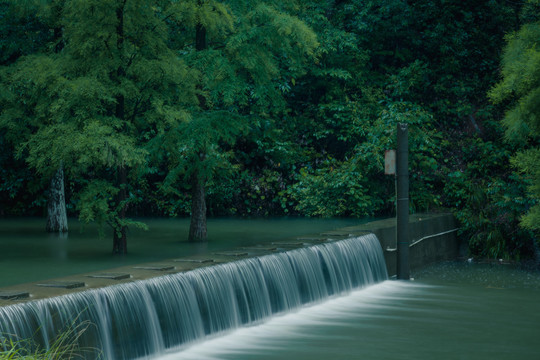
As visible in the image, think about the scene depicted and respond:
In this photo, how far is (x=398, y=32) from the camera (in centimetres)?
2873

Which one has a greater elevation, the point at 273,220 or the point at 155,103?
the point at 155,103

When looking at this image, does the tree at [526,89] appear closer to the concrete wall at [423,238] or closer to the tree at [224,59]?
the concrete wall at [423,238]

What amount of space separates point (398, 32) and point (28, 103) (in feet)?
48.4

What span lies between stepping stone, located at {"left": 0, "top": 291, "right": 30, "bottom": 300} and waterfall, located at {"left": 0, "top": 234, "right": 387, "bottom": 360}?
0.24 metres

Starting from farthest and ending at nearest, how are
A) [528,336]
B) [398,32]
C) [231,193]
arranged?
[398,32], [231,193], [528,336]

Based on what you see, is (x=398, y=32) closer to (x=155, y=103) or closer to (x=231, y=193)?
(x=231, y=193)

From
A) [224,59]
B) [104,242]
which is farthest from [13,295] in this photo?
[104,242]

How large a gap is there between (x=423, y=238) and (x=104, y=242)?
7.27 meters

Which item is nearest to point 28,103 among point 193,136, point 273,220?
point 193,136

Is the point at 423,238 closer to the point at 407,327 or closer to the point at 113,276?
the point at 407,327

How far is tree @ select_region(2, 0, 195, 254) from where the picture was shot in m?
14.4

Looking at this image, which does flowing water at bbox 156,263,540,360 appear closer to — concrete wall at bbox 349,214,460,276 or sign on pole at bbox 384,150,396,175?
concrete wall at bbox 349,214,460,276

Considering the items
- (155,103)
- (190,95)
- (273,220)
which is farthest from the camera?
(273,220)

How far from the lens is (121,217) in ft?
52.5
